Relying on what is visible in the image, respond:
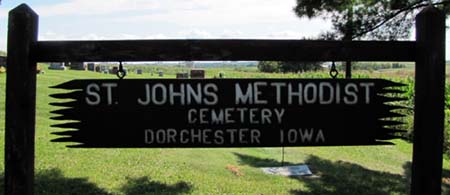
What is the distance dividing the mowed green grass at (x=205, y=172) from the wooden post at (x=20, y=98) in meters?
3.08

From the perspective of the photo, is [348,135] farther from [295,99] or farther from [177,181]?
[177,181]

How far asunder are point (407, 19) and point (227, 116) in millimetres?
8435

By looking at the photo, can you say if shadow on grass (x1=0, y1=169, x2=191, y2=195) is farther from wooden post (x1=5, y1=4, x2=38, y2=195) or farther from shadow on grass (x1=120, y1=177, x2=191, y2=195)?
wooden post (x1=5, y1=4, x2=38, y2=195)

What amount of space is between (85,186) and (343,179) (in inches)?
141

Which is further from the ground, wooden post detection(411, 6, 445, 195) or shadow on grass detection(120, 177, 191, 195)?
wooden post detection(411, 6, 445, 195)

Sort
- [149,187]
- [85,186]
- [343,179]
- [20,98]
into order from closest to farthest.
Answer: [20,98]
[85,186]
[149,187]
[343,179]

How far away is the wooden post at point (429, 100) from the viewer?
3.04m

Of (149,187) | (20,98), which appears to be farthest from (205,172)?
(20,98)

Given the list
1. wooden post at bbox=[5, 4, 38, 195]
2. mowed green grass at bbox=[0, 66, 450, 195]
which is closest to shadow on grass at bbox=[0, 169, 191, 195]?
mowed green grass at bbox=[0, 66, 450, 195]

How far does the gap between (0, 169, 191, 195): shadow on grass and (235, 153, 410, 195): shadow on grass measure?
1.52m

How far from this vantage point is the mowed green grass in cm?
643

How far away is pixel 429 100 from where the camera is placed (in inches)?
120

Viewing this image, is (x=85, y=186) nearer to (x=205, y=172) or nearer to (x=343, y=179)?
(x=205, y=172)

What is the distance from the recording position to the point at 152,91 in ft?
10.1
